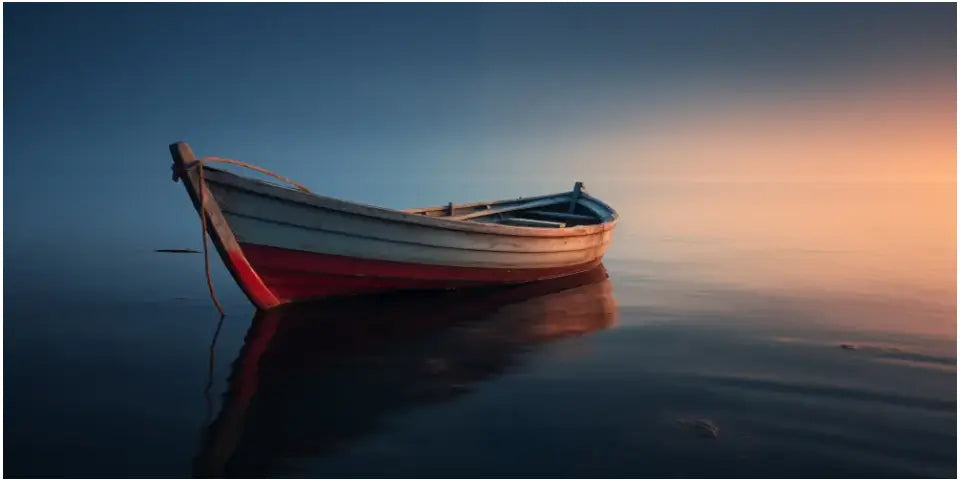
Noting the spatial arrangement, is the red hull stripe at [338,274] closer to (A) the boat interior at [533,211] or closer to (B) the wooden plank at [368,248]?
(B) the wooden plank at [368,248]

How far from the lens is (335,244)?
9445 mm

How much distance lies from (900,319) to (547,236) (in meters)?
6.23

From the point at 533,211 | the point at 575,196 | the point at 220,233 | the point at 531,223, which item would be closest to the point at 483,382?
the point at 220,233

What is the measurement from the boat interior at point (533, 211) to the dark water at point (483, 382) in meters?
3.86

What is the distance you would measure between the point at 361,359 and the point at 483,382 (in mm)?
1724

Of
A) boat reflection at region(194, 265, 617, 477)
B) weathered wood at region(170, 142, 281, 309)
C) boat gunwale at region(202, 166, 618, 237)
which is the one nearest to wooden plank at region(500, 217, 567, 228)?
boat gunwale at region(202, 166, 618, 237)

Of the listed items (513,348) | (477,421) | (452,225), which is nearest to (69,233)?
Result: (452,225)

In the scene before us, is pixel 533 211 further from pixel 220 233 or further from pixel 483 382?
pixel 483 382

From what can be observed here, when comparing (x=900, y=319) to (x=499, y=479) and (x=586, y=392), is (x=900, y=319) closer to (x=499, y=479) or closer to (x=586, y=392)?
(x=586, y=392)

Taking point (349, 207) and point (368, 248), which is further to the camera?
point (368, 248)

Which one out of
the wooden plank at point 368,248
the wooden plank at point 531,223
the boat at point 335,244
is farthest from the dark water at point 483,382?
the wooden plank at point 531,223

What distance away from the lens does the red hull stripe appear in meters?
9.27

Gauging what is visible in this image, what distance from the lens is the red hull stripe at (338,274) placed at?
30.4ft

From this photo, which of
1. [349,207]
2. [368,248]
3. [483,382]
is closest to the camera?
[483,382]
